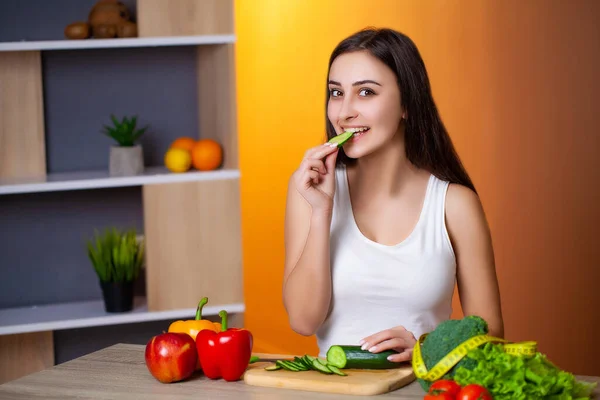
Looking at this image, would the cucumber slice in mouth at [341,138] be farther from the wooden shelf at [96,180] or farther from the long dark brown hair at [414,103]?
the wooden shelf at [96,180]

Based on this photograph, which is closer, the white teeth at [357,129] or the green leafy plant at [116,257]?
the white teeth at [357,129]

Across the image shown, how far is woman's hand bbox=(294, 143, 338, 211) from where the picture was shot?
2199 mm

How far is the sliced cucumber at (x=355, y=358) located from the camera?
5.95 ft

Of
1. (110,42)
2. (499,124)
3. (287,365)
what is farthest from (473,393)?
(499,124)

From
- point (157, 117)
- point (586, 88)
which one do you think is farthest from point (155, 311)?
point (586, 88)

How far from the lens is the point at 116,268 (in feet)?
10.6

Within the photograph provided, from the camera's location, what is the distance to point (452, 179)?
2.44 m

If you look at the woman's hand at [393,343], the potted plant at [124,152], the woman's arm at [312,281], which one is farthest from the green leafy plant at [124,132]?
the woman's hand at [393,343]

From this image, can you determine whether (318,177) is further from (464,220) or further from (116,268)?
(116,268)

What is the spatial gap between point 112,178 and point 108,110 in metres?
0.44

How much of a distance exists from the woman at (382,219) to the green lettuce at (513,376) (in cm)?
67

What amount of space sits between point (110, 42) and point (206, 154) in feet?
1.73

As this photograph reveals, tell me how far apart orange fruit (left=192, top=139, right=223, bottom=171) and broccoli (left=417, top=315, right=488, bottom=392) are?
6.00ft

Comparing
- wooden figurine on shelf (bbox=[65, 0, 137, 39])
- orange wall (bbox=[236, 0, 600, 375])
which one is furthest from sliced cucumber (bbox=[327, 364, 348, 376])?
orange wall (bbox=[236, 0, 600, 375])
